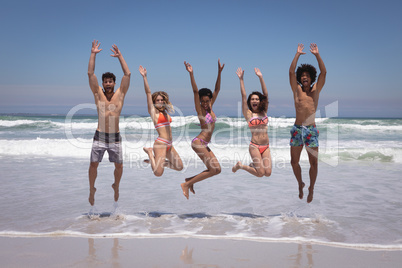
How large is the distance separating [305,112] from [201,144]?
207cm

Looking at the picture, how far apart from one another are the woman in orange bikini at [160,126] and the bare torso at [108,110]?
0.56m

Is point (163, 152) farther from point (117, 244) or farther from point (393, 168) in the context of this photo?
point (393, 168)

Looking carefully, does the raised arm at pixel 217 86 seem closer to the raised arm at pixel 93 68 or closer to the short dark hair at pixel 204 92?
the short dark hair at pixel 204 92

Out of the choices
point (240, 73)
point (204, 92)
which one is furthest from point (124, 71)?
point (240, 73)

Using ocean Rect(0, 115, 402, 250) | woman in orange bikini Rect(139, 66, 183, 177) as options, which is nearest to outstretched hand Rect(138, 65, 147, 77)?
woman in orange bikini Rect(139, 66, 183, 177)

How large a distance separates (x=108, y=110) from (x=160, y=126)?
1005 mm

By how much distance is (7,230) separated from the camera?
577cm

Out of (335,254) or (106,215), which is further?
(106,215)

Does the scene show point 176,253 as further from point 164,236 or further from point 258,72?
point 258,72

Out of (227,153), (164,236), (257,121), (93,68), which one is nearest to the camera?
(164,236)

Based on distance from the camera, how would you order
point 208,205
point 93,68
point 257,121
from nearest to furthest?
point 93,68 → point 257,121 → point 208,205

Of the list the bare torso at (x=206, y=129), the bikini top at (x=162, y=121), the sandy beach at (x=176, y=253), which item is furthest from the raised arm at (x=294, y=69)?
the sandy beach at (x=176, y=253)

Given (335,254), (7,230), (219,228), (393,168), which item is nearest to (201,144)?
(219,228)

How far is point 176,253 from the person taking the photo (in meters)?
4.89
